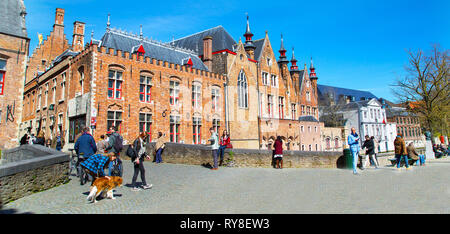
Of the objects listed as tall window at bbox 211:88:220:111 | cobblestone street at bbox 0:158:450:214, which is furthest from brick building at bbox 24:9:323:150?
cobblestone street at bbox 0:158:450:214

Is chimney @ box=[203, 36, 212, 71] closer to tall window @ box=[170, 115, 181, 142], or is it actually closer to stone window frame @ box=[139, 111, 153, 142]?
tall window @ box=[170, 115, 181, 142]

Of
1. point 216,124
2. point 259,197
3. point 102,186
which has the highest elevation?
point 216,124

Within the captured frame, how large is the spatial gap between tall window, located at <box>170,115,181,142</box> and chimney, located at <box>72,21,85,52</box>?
1398cm

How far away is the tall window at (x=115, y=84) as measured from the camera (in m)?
21.1

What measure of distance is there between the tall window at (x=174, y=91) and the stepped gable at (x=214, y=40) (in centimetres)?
843

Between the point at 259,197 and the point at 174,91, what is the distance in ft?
63.3

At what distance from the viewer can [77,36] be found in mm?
29656

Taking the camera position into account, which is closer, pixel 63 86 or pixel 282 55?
pixel 63 86

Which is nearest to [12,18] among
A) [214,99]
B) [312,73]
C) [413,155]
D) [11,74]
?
[11,74]

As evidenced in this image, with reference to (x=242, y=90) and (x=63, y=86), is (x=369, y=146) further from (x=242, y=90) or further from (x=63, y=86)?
(x=63, y=86)

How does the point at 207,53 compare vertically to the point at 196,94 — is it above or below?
above

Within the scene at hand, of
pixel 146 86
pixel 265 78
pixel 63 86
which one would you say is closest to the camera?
pixel 146 86
